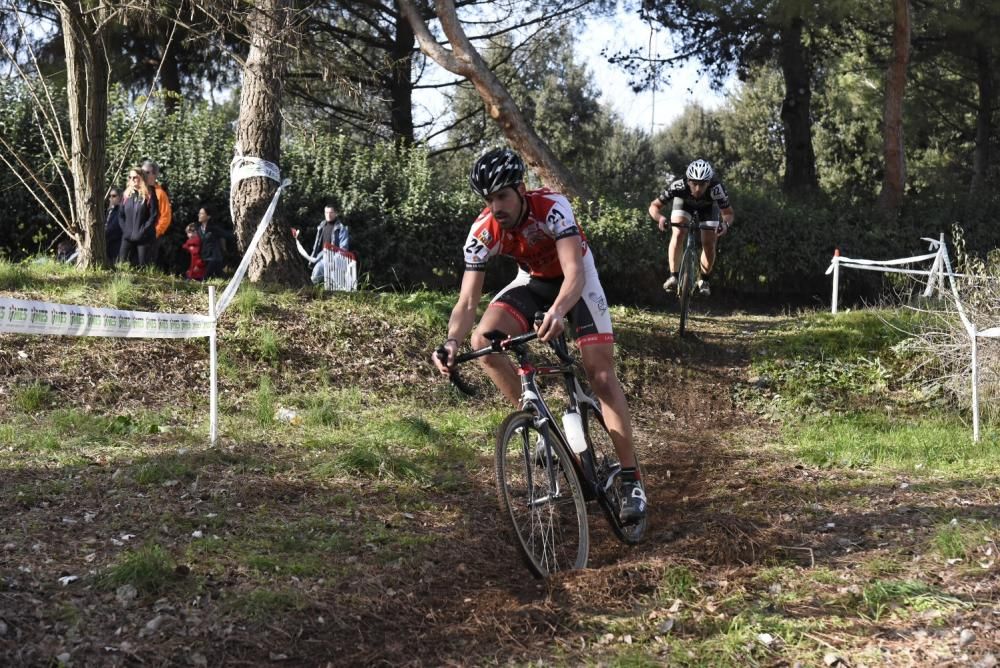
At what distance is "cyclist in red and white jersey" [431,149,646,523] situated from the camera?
5.35 m

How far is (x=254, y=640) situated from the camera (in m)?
4.40

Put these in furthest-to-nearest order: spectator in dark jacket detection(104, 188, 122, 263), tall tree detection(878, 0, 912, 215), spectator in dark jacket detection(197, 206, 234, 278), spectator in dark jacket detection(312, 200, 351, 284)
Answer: tall tree detection(878, 0, 912, 215)
spectator in dark jacket detection(312, 200, 351, 284)
spectator in dark jacket detection(197, 206, 234, 278)
spectator in dark jacket detection(104, 188, 122, 263)

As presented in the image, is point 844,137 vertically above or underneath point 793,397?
above

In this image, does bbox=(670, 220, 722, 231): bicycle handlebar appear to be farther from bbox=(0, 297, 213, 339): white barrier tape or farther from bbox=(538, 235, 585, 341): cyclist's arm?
bbox=(538, 235, 585, 341): cyclist's arm

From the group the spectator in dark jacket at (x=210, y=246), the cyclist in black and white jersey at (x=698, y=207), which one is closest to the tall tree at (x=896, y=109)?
the cyclist in black and white jersey at (x=698, y=207)

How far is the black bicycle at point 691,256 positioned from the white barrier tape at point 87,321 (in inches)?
226

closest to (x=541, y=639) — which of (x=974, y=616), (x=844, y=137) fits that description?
(x=974, y=616)

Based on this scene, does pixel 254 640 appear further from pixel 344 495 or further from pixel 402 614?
pixel 344 495

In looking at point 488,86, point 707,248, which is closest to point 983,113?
point 488,86

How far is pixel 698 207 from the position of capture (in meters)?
11.3

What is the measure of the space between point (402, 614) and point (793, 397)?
6806 millimetres

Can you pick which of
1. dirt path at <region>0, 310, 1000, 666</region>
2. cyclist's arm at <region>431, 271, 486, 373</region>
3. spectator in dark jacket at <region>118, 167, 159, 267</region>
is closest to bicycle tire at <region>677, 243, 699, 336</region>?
dirt path at <region>0, 310, 1000, 666</region>

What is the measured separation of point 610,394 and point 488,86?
1185 cm

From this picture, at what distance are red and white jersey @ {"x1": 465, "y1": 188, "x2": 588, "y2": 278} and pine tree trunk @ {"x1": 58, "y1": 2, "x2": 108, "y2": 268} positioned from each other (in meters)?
7.07
